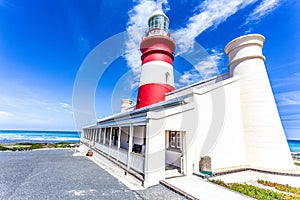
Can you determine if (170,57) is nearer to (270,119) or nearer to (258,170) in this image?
(270,119)

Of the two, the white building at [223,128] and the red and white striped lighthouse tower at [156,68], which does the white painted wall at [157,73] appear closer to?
the red and white striped lighthouse tower at [156,68]

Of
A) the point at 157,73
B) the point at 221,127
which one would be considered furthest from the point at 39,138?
the point at 221,127

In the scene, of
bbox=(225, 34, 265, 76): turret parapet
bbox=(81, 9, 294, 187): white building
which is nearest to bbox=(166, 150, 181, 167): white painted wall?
bbox=(81, 9, 294, 187): white building

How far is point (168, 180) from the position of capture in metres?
5.59

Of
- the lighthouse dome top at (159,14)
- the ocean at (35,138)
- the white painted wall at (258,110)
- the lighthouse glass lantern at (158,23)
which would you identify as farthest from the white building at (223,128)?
the ocean at (35,138)

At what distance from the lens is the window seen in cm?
828

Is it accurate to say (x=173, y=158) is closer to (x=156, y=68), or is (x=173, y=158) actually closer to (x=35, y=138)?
(x=156, y=68)

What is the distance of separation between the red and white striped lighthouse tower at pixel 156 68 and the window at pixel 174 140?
11.9ft

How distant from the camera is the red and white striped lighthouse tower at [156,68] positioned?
39.2ft

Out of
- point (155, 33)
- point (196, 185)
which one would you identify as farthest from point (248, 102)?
point (155, 33)

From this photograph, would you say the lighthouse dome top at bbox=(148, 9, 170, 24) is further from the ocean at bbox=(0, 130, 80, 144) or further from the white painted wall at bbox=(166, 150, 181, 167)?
the ocean at bbox=(0, 130, 80, 144)

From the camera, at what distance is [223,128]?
24.1 ft

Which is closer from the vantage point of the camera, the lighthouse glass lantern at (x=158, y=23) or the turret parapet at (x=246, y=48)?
the turret parapet at (x=246, y=48)

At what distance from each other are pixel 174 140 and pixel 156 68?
6.23 metres
